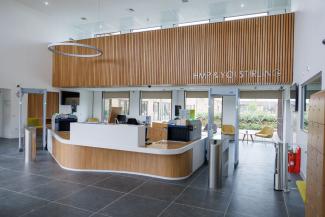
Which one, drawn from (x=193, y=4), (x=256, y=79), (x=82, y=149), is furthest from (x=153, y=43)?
(x=82, y=149)

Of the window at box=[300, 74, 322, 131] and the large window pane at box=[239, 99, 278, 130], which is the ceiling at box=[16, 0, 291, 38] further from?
the window at box=[300, 74, 322, 131]

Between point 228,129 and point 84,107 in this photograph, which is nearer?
point 228,129

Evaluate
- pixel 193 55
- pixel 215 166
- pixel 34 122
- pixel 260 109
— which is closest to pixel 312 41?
pixel 215 166

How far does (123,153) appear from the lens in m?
5.29

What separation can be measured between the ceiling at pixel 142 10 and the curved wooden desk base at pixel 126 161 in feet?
22.4

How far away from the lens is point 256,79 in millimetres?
7375

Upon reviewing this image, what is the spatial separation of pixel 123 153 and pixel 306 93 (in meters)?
4.59

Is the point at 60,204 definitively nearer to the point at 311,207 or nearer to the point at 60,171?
the point at 60,171

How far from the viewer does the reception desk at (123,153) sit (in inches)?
194

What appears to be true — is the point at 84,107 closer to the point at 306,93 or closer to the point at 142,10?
the point at 142,10

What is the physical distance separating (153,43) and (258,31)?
12.4ft

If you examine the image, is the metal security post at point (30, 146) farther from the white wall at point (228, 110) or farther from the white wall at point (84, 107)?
the white wall at point (228, 110)

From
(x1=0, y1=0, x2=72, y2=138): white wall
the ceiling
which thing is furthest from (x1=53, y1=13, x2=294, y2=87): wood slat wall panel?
(x1=0, y1=0, x2=72, y2=138): white wall

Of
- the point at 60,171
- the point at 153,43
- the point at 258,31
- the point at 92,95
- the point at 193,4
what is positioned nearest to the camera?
the point at 60,171
